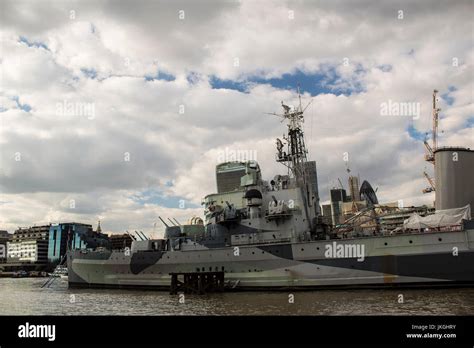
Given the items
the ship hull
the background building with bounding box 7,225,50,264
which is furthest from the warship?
the background building with bounding box 7,225,50,264

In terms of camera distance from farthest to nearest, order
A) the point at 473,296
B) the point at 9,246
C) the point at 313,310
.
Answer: the point at 9,246 < the point at 473,296 < the point at 313,310

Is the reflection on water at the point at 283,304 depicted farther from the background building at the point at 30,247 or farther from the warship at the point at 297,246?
the background building at the point at 30,247

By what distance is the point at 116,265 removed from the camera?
108 ft

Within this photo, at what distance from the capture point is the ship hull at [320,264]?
22966 mm

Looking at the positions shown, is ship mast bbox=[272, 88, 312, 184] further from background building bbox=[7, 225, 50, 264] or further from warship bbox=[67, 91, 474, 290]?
background building bbox=[7, 225, 50, 264]

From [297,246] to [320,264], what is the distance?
190 cm

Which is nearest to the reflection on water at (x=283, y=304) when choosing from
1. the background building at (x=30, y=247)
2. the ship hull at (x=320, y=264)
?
the ship hull at (x=320, y=264)

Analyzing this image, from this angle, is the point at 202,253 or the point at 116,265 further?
the point at 116,265

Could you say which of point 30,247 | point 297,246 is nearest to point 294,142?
point 297,246

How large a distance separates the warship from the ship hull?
59mm
